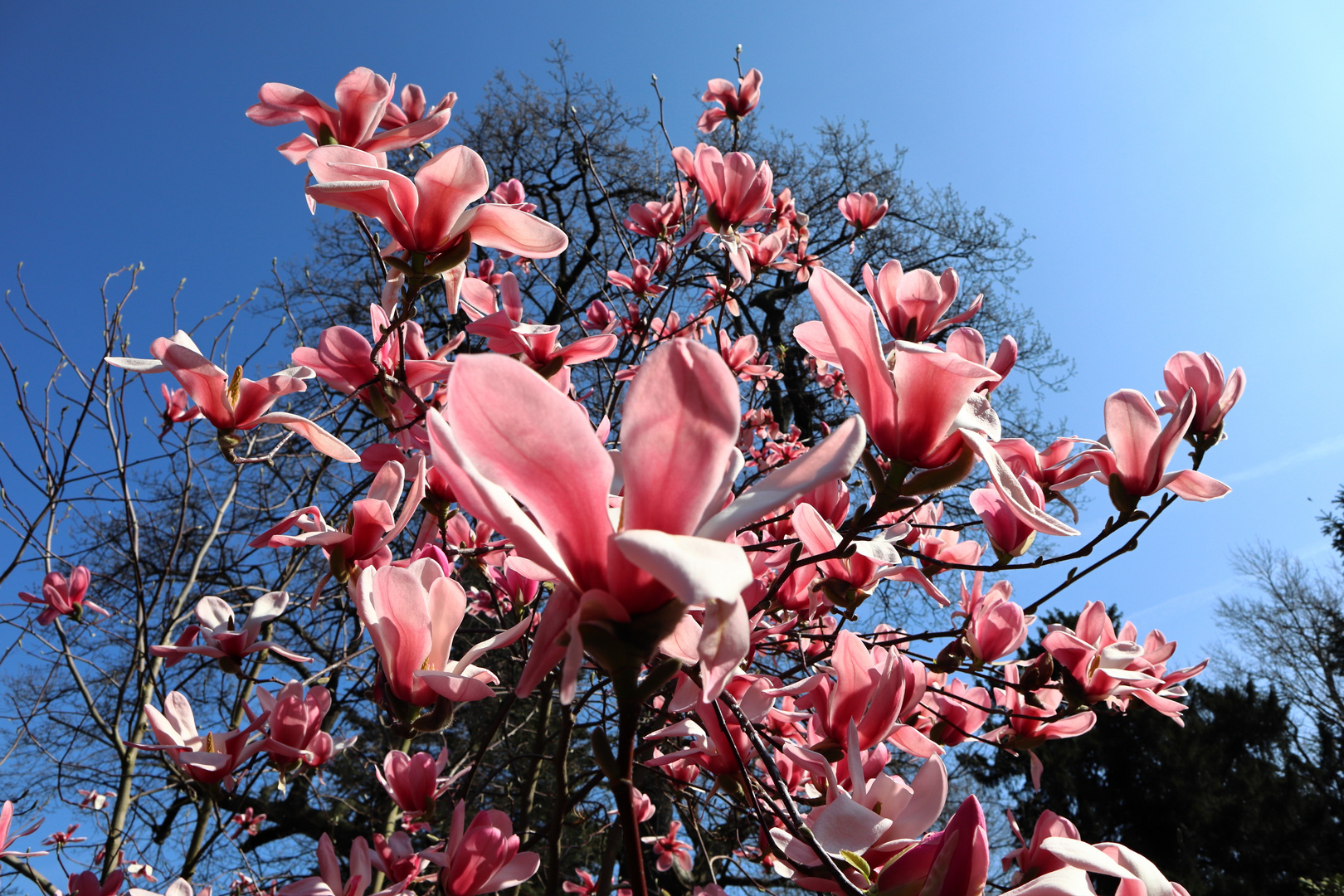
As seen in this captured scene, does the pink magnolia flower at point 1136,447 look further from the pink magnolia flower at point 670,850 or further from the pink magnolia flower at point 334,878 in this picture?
the pink magnolia flower at point 670,850

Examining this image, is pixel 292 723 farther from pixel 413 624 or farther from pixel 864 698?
pixel 864 698

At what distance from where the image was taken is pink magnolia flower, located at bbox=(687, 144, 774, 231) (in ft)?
5.59

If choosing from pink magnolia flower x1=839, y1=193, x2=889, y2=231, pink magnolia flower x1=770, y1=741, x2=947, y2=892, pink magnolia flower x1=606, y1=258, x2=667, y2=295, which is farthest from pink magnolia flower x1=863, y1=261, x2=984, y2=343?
pink magnolia flower x1=839, y1=193, x2=889, y2=231

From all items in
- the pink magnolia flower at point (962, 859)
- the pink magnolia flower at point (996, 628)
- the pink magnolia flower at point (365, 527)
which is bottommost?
the pink magnolia flower at point (962, 859)

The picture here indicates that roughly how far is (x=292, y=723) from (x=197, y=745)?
20cm

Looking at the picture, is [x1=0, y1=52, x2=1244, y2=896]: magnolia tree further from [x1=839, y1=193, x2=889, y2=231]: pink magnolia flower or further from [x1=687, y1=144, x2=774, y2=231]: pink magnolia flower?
[x1=839, y1=193, x2=889, y2=231]: pink magnolia flower

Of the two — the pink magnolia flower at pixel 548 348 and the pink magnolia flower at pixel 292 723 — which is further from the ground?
the pink magnolia flower at pixel 548 348

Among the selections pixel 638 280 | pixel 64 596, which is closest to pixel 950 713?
pixel 638 280

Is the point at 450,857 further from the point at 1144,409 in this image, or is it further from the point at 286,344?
the point at 286,344

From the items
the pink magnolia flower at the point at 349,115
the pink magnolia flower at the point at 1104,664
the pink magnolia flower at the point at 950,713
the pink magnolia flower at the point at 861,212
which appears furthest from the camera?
the pink magnolia flower at the point at 861,212

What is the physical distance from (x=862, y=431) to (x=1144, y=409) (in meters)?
0.72

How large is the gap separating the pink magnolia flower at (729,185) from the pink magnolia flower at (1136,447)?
1033 millimetres

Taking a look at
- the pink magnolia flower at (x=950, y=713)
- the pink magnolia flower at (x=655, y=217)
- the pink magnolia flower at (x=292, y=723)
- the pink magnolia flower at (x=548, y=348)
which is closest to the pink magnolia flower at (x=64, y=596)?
the pink magnolia flower at (x=292, y=723)

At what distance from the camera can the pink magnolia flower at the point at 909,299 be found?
104cm
